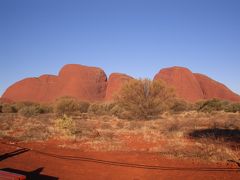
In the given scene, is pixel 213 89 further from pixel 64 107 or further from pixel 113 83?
pixel 64 107

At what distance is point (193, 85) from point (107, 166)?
6621 centimetres

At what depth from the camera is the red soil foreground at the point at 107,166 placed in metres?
7.05

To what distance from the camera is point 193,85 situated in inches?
2813

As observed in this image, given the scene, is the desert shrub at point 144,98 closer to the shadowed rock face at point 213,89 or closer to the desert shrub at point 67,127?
the desert shrub at point 67,127

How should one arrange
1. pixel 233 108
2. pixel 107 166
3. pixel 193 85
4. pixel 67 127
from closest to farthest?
pixel 107 166 → pixel 67 127 → pixel 233 108 → pixel 193 85

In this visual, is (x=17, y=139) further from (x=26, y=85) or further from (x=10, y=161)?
(x=26, y=85)

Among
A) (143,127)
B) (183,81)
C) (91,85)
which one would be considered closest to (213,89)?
(183,81)

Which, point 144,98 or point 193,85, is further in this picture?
point 193,85

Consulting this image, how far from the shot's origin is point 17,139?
13.8 metres

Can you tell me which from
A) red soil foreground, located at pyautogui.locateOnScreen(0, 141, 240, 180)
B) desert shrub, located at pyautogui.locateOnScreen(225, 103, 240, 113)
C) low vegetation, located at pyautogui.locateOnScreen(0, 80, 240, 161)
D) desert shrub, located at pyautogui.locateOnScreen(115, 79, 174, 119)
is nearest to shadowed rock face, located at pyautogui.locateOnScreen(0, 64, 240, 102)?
low vegetation, located at pyautogui.locateOnScreen(0, 80, 240, 161)

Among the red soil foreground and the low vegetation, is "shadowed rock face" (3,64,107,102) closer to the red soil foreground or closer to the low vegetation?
the low vegetation

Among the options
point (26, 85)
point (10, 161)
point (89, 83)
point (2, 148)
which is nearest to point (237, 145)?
point (10, 161)

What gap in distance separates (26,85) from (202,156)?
8036 cm

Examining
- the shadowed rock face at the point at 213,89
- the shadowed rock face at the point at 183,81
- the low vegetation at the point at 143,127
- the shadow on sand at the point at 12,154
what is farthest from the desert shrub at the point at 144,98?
the shadowed rock face at the point at 213,89
